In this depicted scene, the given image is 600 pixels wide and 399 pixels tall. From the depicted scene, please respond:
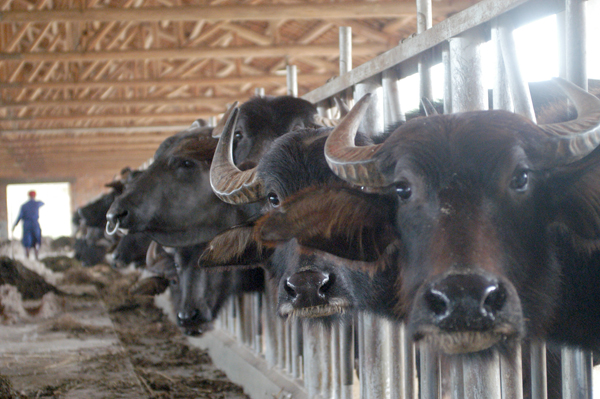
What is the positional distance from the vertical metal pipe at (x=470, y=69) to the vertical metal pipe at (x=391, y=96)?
0.55 metres

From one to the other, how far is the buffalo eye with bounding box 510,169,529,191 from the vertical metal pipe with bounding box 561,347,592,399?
668 millimetres

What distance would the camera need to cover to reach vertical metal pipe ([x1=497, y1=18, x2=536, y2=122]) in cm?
198

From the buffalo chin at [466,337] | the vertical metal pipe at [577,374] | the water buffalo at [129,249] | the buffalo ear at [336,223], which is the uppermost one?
the buffalo ear at [336,223]

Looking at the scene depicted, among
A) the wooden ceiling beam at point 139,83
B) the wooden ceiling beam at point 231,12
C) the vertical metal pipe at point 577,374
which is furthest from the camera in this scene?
the wooden ceiling beam at point 139,83

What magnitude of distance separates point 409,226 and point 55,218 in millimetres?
31753

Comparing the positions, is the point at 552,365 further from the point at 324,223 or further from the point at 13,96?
the point at 13,96

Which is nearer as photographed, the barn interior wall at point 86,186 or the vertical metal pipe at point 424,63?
the vertical metal pipe at point 424,63

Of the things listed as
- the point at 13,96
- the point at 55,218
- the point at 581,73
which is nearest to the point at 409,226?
the point at 581,73

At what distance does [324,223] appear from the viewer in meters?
1.82

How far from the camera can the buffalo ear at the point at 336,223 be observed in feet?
5.97

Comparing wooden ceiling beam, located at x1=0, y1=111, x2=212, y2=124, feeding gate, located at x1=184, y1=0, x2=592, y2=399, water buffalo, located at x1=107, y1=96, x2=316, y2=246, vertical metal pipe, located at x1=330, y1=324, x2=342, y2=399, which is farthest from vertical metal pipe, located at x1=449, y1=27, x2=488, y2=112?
wooden ceiling beam, located at x1=0, y1=111, x2=212, y2=124

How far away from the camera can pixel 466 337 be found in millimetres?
1448

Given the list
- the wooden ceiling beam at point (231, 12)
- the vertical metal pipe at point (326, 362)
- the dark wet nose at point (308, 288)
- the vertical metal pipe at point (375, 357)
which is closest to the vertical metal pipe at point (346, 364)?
the vertical metal pipe at point (326, 362)

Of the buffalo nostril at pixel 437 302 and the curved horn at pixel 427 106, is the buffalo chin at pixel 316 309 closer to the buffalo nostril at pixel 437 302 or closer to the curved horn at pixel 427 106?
the buffalo nostril at pixel 437 302
